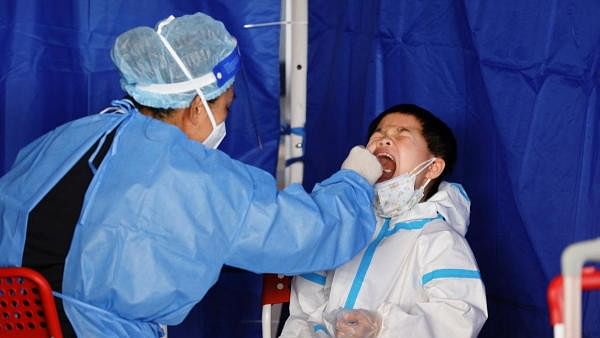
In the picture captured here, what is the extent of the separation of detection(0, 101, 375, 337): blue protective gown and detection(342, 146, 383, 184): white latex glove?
0.14m

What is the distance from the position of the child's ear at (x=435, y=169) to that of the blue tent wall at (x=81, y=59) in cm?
61

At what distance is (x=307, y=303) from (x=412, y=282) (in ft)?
0.96

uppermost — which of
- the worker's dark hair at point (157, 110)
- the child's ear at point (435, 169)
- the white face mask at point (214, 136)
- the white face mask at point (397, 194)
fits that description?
the worker's dark hair at point (157, 110)

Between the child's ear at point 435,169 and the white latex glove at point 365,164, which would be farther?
the child's ear at point 435,169

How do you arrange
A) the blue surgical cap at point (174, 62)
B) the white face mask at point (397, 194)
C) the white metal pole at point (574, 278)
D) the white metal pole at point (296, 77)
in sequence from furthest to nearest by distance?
the white metal pole at point (296, 77)
the white face mask at point (397, 194)
the blue surgical cap at point (174, 62)
the white metal pole at point (574, 278)

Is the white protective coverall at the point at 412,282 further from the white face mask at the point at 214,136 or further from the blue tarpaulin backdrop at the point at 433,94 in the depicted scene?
the white face mask at the point at 214,136

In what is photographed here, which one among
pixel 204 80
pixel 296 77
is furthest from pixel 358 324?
pixel 296 77

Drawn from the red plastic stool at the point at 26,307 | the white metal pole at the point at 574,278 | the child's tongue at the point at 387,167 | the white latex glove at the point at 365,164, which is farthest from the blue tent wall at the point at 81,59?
the white metal pole at the point at 574,278

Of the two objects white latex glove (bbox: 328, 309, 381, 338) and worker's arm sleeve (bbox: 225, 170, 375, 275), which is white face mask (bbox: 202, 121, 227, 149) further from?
white latex glove (bbox: 328, 309, 381, 338)

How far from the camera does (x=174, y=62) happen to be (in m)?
1.98

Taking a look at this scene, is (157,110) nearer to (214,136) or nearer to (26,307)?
(214,136)

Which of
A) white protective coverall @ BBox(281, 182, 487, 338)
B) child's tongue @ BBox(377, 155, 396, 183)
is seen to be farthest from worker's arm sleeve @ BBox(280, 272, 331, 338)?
child's tongue @ BBox(377, 155, 396, 183)

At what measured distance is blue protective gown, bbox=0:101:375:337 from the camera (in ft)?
5.94

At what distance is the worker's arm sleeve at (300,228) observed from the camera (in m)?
1.83
